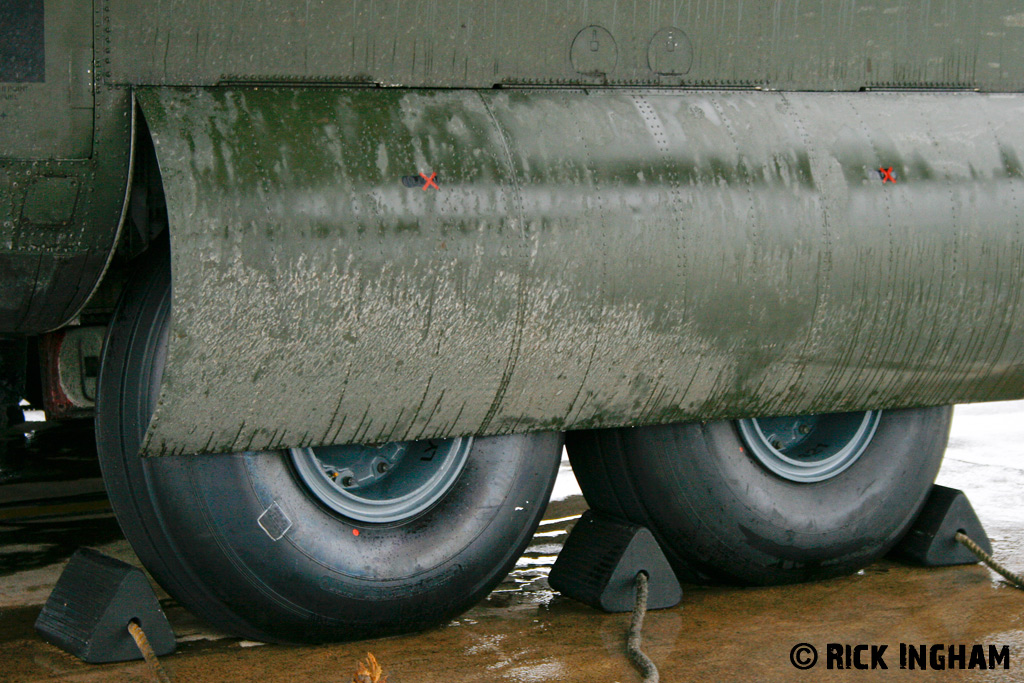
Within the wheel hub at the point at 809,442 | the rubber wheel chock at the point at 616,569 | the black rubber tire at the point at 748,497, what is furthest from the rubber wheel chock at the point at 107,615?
the wheel hub at the point at 809,442

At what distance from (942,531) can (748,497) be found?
97cm

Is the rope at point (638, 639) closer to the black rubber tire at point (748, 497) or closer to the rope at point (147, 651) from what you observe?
the black rubber tire at point (748, 497)

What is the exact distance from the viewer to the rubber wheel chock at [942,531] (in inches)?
190

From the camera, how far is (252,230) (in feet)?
10.8

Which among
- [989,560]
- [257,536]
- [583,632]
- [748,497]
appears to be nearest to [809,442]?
[748,497]

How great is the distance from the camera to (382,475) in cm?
408

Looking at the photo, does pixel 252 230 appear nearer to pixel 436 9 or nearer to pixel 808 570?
pixel 436 9

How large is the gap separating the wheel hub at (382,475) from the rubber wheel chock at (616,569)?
2.15 ft

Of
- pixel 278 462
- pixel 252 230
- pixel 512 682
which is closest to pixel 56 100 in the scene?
pixel 252 230

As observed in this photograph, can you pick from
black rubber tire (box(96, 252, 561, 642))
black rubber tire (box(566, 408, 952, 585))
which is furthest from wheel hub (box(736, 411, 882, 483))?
black rubber tire (box(96, 252, 561, 642))

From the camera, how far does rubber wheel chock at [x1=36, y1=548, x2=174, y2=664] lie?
371 centimetres

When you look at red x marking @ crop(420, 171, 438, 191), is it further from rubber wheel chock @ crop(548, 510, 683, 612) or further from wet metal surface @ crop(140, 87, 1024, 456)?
rubber wheel chock @ crop(548, 510, 683, 612)

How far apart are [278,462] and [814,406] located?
72.2 inches

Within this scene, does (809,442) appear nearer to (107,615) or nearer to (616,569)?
(616,569)
